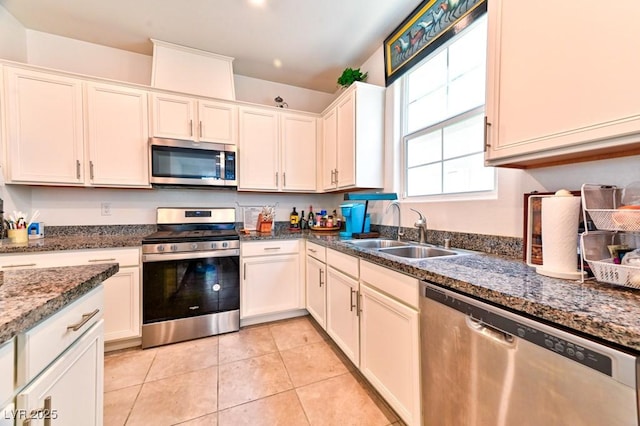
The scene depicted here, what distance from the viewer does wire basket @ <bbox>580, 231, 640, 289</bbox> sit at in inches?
30.3

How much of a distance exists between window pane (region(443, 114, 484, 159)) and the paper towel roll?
31.9 inches

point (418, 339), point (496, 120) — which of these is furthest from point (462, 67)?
point (418, 339)

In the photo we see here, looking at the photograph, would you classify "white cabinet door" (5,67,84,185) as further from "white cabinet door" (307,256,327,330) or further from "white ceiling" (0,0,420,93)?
"white cabinet door" (307,256,327,330)

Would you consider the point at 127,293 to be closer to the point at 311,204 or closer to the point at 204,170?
the point at 204,170

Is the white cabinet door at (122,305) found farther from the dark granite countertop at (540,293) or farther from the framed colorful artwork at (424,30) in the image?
the framed colorful artwork at (424,30)

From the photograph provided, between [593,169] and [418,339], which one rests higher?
[593,169]

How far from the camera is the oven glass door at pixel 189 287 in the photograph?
6.79 feet

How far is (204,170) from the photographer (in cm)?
245

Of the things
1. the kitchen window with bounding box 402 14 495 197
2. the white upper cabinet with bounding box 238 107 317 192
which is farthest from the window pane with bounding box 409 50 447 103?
the white upper cabinet with bounding box 238 107 317 192

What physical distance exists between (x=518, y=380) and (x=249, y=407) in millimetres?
1390

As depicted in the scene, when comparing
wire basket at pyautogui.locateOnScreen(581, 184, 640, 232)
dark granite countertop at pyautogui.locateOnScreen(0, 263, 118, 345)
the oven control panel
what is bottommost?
the oven control panel

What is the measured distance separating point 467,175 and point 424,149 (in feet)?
1.61

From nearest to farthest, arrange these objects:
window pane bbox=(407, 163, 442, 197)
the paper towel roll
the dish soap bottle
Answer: the paper towel roll → window pane bbox=(407, 163, 442, 197) → the dish soap bottle

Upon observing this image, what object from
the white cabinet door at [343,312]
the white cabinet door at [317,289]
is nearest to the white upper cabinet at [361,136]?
the white cabinet door at [317,289]
